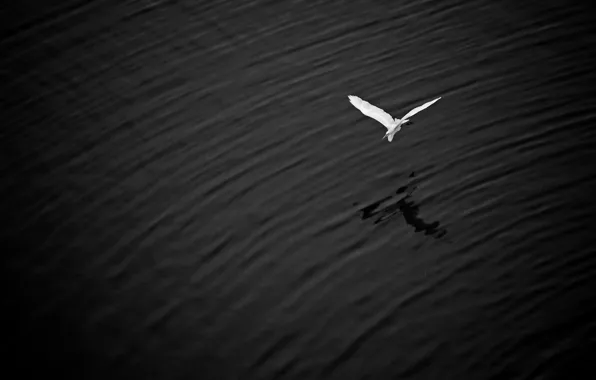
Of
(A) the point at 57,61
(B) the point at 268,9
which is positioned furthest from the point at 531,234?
(A) the point at 57,61

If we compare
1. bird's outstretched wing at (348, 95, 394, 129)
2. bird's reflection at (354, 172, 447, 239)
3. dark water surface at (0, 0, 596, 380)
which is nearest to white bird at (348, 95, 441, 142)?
bird's outstretched wing at (348, 95, 394, 129)

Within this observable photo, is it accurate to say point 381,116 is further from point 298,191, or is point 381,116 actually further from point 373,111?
point 298,191

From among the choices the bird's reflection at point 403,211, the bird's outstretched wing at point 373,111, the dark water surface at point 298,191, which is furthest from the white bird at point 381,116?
the bird's reflection at point 403,211

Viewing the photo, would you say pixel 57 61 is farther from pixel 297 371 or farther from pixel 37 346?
pixel 297 371

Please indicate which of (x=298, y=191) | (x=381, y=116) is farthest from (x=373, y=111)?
(x=298, y=191)

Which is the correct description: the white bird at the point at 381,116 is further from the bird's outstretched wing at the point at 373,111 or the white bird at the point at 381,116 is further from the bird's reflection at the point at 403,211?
the bird's reflection at the point at 403,211
